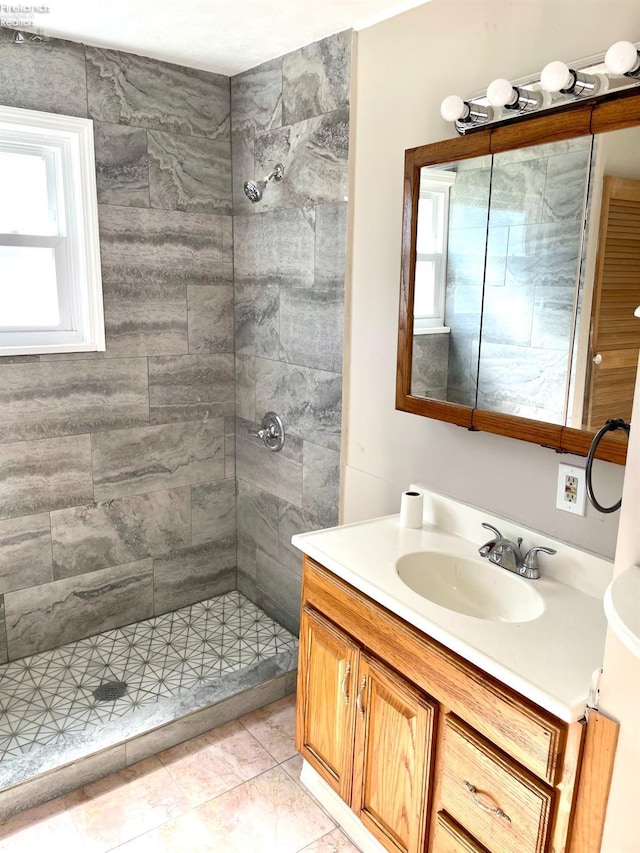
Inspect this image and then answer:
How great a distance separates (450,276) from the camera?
76.5 inches

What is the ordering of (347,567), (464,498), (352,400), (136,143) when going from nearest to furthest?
(347,567) → (464,498) → (352,400) → (136,143)

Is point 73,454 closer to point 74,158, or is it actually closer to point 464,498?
point 74,158

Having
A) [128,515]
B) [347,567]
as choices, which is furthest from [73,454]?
[347,567]

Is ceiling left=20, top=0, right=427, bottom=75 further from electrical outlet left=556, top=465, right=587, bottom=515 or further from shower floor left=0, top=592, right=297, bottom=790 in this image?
shower floor left=0, top=592, right=297, bottom=790

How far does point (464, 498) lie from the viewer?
207cm

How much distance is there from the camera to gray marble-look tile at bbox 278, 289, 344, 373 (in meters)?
2.50

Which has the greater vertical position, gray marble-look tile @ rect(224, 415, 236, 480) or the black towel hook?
the black towel hook

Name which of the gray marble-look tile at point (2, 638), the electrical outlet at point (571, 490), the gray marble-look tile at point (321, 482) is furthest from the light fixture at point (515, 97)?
the gray marble-look tile at point (2, 638)

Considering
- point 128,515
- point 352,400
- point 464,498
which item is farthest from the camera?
point 128,515

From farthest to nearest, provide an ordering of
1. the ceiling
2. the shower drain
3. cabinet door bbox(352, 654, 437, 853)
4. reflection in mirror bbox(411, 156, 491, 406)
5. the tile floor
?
the shower drain
the ceiling
the tile floor
reflection in mirror bbox(411, 156, 491, 406)
cabinet door bbox(352, 654, 437, 853)

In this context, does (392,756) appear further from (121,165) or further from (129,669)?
(121,165)

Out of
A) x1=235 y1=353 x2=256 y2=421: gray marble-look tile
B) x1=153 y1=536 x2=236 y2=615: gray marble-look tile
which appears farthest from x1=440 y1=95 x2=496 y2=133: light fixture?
x1=153 y1=536 x2=236 y2=615: gray marble-look tile

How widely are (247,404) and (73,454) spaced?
0.81 metres

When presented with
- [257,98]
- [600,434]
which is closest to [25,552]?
[257,98]
